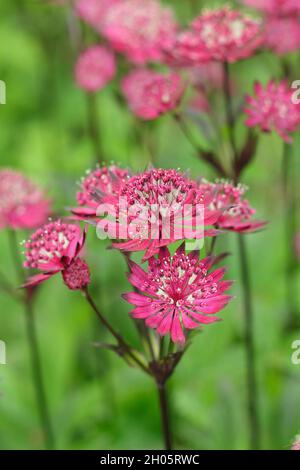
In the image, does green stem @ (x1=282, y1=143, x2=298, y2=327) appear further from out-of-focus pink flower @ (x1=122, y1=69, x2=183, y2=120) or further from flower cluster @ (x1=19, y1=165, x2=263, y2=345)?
flower cluster @ (x1=19, y1=165, x2=263, y2=345)

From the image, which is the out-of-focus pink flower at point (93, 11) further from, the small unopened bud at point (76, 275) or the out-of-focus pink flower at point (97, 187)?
the small unopened bud at point (76, 275)

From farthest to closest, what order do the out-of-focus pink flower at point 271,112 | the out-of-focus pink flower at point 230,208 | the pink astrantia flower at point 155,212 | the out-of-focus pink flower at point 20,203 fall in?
the out-of-focus pink flower at point 20,203 → the out-of-focus pink flower at point 271,112 → the out-of-focus pink flower at point 230,208 → the pink astrantia flower at point 155,212

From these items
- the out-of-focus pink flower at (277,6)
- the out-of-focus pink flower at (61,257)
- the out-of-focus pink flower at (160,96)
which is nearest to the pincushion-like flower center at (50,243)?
the out-of-focus pink flower at (61,257)

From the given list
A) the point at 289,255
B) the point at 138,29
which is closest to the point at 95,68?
the point at 138,29

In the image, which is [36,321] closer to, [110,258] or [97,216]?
[110,258]

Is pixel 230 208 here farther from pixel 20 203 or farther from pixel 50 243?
pixel 20 203
